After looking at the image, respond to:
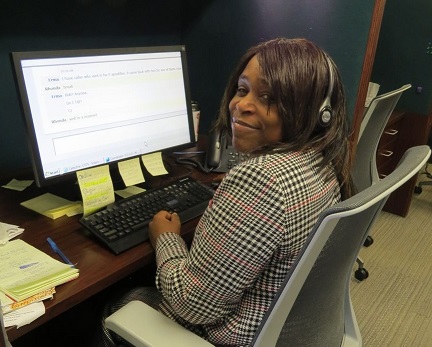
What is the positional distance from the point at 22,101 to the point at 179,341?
0.67 metres

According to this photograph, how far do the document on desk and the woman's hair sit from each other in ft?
1.59

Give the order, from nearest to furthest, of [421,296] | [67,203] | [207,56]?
[67,203]
[207,56]
[421,296]

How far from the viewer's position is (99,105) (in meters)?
1.17

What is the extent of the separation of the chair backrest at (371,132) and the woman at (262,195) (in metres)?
1.00

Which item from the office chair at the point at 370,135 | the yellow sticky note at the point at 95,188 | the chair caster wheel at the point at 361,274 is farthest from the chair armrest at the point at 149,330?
the chair caster wheel at the point at 361,274

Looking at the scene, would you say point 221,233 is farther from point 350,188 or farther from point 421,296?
point 421,296

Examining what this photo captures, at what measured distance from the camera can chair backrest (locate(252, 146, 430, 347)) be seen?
0.59 metres

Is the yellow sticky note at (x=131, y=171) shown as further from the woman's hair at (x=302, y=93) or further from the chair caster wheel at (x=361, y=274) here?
the chair caster wheel at (x=361, y=274)

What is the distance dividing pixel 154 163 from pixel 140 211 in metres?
0.27

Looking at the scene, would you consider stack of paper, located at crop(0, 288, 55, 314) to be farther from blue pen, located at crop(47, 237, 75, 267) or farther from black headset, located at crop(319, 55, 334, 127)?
black headset, located at crop(319, 55, 334, 127)

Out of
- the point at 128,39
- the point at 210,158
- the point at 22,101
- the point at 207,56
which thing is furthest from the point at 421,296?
the point at 22,101

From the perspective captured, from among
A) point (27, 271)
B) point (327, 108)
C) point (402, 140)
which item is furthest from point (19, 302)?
point (402, 140)

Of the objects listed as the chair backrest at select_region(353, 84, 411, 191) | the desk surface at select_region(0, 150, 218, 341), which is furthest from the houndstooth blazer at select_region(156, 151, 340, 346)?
the chair backrest at select_region(353, 84, 411, 191)

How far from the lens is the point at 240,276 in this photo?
0.76 m
